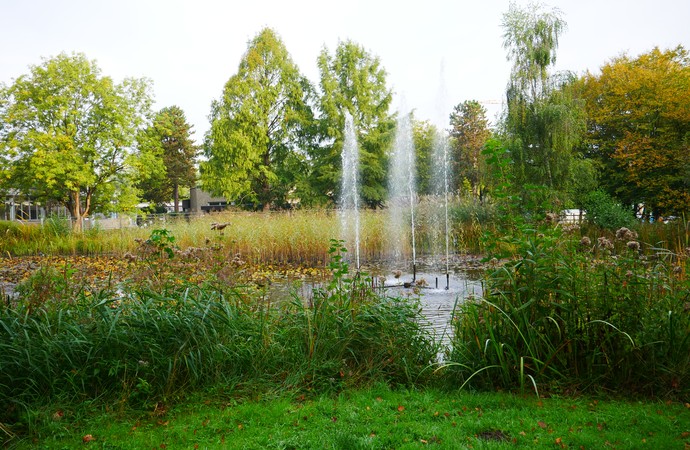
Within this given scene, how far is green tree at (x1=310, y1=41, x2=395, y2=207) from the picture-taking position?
29250mm

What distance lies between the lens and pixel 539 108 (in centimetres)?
1773

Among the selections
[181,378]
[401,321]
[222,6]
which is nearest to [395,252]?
[222,6]

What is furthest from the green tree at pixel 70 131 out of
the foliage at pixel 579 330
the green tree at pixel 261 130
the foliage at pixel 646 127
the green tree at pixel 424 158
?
the foliage at pixel 646 127

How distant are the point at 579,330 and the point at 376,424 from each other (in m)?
1.82

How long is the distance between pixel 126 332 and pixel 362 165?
2571 centimetres

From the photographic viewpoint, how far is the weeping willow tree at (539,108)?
17.5m

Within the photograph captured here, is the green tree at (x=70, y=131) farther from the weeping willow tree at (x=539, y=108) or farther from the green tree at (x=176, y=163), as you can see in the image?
the green tree at (x=176, y=163)

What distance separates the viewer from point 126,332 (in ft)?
11.4

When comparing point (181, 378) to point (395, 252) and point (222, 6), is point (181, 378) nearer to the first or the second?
point (395, 252)

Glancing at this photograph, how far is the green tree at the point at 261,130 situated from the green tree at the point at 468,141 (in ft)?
44.4

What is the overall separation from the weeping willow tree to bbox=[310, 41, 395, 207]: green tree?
11.5 metres

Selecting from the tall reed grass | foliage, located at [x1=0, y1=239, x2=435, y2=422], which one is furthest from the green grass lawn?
the tall reed grass

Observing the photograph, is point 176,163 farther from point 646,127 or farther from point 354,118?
point 646,127

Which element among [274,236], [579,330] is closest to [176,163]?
[274,236]
